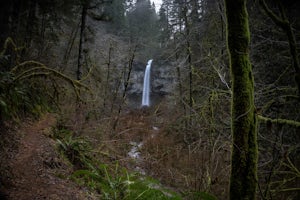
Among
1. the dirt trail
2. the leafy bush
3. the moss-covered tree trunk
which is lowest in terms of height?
the leafy bush

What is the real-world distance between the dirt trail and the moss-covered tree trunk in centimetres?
299

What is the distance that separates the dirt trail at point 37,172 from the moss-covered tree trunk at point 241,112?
2990 millimetres

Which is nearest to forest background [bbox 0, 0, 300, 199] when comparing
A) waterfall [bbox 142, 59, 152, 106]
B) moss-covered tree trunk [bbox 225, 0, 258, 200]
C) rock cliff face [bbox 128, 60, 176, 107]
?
moss-covered tree trunk [bbox 225, 0, 258, 200]

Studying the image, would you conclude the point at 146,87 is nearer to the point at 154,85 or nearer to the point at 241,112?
the point at 154,85

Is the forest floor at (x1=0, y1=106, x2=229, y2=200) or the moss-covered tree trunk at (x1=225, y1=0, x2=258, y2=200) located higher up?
the moss-covered tree trunk at (x1=225, y1=0, x2=258, y2=200)

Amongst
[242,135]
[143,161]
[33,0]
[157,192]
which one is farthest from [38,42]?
[242,135]

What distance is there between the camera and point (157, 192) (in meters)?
7.08

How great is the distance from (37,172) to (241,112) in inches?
158

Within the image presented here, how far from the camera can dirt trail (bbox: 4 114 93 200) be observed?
4.89m

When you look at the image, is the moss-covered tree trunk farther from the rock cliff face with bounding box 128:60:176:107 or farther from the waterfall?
the rock cliff face with bounding box 128:60:176:107

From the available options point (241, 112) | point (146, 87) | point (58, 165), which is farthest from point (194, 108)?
point (146, 87)

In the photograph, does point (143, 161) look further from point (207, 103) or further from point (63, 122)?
point (207, 103)

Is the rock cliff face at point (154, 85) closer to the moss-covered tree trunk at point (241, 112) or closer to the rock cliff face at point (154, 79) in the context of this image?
the rock cliff face at point (154, 79)

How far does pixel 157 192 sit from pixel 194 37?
32.5 ft
